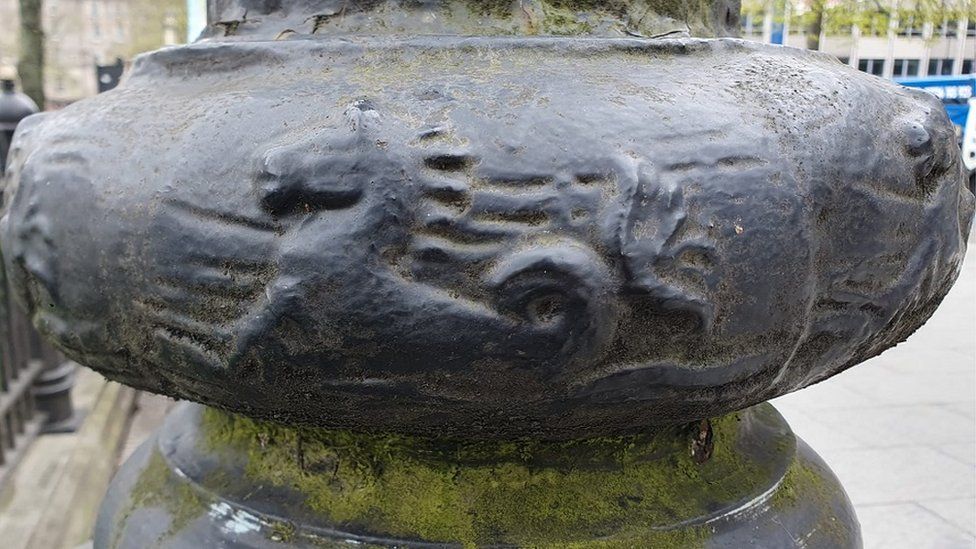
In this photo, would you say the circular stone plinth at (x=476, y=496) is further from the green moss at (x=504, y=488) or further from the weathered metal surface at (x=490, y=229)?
the weathered metal surface at (x=490, y=229)

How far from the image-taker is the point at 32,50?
→ 3.53 m

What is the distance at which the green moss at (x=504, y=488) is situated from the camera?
84cm

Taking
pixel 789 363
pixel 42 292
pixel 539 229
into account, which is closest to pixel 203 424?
pixel 42 292

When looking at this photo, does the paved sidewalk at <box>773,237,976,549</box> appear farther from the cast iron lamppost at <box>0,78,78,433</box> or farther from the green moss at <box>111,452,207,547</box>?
the cast iron lamppost at <box>0,78,78,433</box>

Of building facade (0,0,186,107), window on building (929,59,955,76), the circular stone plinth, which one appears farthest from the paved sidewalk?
window on building (929,59,955,76)

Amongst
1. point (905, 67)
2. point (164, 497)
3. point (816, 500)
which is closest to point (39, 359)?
point (164, 497)

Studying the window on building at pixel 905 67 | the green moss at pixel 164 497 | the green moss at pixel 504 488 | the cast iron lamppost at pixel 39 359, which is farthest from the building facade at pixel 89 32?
the window on building at pixel 905 67

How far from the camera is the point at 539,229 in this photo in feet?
2.09

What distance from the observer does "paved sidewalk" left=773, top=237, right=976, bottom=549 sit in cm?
197

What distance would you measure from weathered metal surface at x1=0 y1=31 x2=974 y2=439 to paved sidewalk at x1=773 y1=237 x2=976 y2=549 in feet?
4.76

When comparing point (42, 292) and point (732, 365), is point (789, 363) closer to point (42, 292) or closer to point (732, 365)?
point (732, 365)

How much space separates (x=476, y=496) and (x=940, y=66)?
2164 cm

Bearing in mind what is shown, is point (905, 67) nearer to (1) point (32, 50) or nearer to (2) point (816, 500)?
(1) point (32, 50)

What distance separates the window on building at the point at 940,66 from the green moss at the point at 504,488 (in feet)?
69.7
